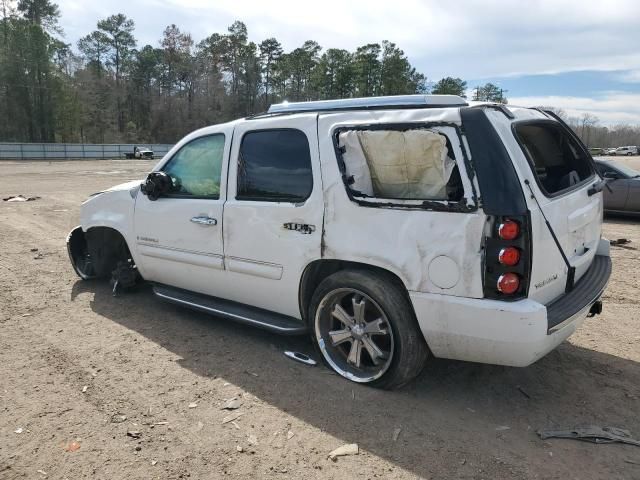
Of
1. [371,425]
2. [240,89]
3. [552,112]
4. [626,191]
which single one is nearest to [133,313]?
[371,425]

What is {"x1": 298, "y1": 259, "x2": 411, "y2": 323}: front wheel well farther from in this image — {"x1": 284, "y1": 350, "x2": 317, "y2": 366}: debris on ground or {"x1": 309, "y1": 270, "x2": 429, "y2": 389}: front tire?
{"x1": 284, "y1": 350, "x2": 317, "y2": 366}: debris on ground

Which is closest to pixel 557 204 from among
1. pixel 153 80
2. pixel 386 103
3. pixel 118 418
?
pixel 386 103

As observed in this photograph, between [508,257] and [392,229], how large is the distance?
728 mm

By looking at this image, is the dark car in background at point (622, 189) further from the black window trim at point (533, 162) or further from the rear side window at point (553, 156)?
the rear side window at point (553, 156)

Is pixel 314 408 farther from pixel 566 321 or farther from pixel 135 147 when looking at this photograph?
pixel 135 147

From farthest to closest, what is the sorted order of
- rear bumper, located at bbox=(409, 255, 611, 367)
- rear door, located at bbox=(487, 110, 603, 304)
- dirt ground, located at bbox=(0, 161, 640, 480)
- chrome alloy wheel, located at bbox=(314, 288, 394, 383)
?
1. chrome alloy wheel, located at bbox=(314, 288, 394, 383)
2. rear door, located at bbox=(487, 110, 603, 304)
3. rear bumper, located at bbox=(409, 255, 611, 367)
4. dirt ground, located at bbox=(0, 161, 640, 480)

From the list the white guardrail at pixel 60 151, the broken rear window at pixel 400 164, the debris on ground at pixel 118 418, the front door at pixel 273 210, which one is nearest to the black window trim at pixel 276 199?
the front door at pixel 273 210

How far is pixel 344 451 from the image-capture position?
115 inches

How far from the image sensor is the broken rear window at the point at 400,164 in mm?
3127

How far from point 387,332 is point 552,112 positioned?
228cm

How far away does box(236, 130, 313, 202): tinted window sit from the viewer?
3773mm

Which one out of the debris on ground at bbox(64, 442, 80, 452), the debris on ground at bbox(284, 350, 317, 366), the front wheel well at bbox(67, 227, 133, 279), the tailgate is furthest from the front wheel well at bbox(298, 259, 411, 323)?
the front wheel well at bbox(67, 227, 133, 279)

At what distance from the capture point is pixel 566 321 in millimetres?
3100

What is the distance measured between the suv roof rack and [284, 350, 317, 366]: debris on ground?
1.92 m
